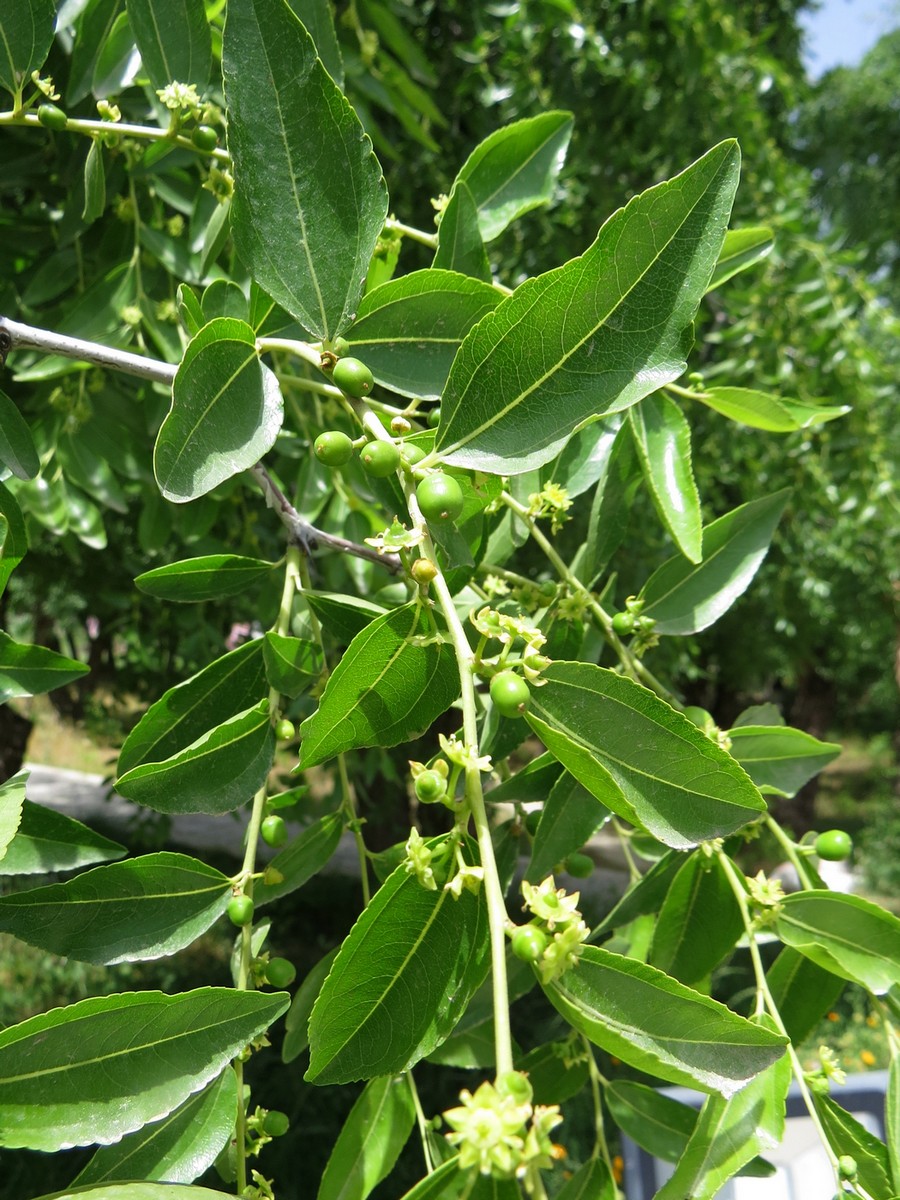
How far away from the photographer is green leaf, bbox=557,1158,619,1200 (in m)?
0.79

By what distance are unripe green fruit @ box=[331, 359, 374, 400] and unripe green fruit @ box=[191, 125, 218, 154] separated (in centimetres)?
36

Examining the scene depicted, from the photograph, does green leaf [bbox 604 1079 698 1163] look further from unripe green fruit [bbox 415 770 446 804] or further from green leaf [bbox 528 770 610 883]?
unripe green fruit [bbox 415 770 446 804]

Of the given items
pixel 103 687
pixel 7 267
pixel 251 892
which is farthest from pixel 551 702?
→ pixel 103 687

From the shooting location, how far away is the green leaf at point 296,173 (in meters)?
0.62

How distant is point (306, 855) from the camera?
0.88 m

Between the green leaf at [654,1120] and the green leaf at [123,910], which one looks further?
the green leaf at [654,1120]

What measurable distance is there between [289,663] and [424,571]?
10.3 inches

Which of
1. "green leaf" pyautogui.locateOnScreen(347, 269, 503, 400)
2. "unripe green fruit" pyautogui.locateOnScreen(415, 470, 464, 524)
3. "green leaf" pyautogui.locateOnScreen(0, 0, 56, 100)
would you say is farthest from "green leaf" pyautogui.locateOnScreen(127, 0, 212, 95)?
"unripe green fruit" pyautogui.locateOnScreen(415, 470, 464, 524)

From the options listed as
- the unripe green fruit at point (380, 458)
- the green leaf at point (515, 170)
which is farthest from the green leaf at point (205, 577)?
the green leaf at point (515, 170)

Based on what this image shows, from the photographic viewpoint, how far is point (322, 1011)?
1.86 ft

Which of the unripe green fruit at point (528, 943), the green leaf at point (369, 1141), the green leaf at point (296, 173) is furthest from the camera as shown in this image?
the green leaf at point (369, 1141)

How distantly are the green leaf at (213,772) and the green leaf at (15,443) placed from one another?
28 centimetres

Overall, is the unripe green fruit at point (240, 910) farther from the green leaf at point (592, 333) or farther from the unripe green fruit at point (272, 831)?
the green leaf at point (592, 333)

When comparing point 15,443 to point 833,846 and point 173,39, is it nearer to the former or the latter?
point 173,39
